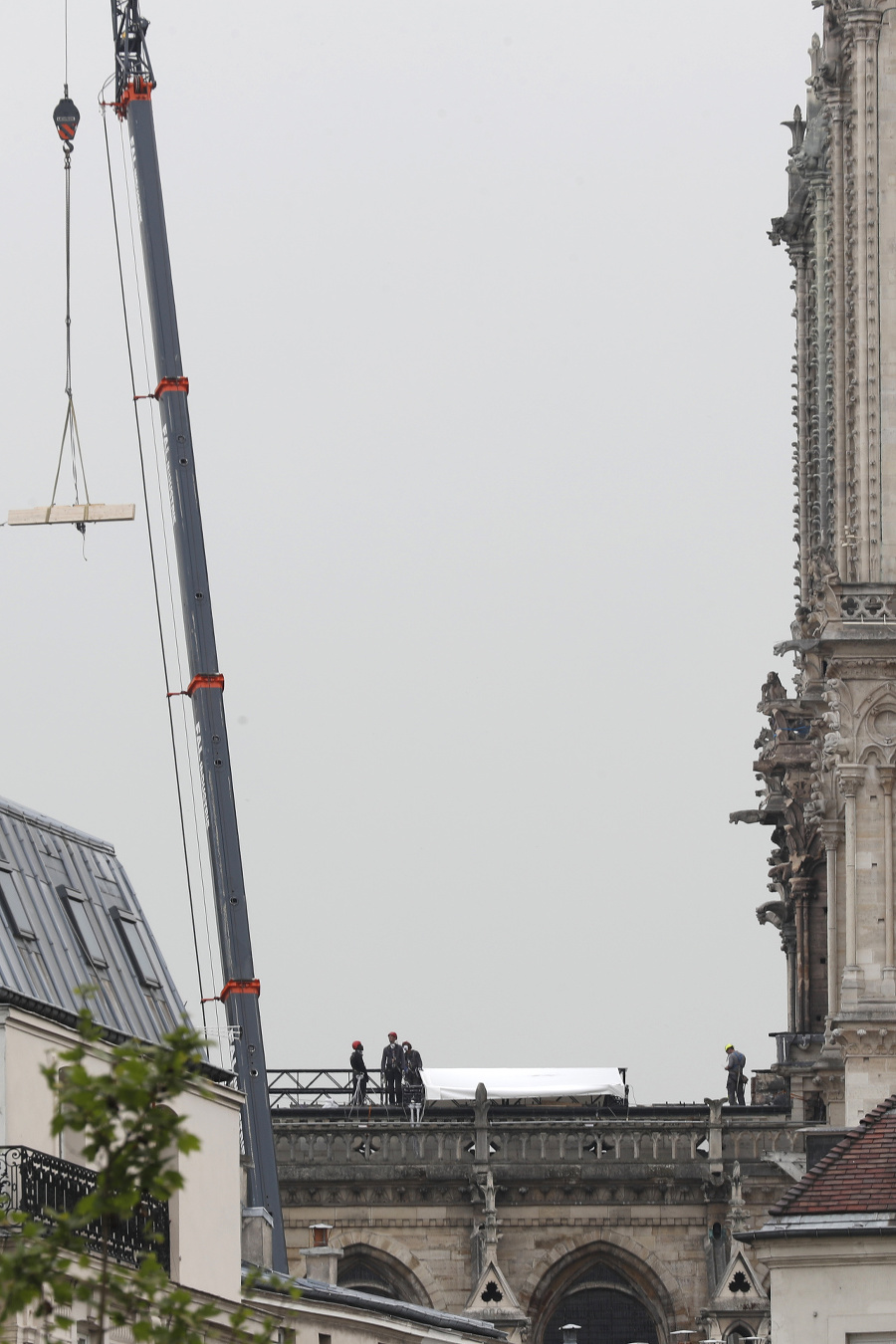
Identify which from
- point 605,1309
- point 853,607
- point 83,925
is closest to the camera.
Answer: point 83,925

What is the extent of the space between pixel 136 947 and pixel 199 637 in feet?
63.3

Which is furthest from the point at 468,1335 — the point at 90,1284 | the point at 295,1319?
the point at 90,1284

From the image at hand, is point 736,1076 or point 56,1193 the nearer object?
point 56,1193

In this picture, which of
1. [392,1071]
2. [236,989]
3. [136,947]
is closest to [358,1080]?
[392,1071]

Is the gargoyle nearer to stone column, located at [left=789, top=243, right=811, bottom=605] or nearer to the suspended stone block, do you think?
stone column, located at [left=789, top=243, right=811, bottom=605]

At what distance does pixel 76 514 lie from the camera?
59938mm

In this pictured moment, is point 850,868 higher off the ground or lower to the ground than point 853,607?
lower

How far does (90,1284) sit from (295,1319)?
21597 mm

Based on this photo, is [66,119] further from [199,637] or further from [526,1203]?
[526,1203]

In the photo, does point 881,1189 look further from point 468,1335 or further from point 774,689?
point 774,689

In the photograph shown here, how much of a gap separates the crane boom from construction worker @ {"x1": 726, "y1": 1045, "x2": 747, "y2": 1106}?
29582 mm

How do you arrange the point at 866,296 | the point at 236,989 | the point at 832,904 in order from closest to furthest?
1. the point at 236,989
2. the point at 866,296
3. the point at 832,904

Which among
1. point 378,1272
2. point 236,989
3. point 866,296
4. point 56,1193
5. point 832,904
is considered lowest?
point 56,1193

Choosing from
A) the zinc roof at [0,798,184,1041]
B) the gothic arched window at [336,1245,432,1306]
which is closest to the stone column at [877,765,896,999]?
the gothic arched window at [336,1245,432,1306]
